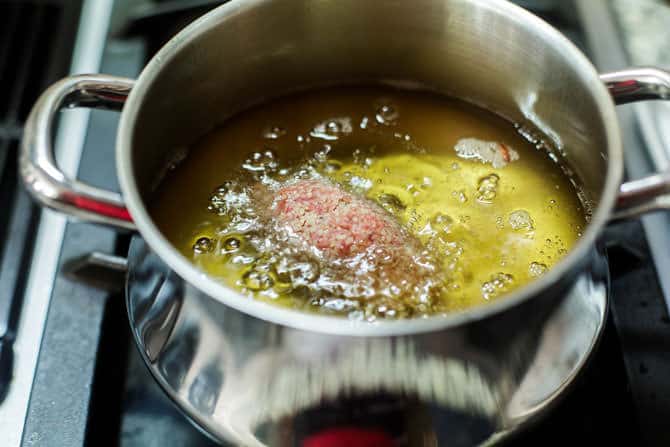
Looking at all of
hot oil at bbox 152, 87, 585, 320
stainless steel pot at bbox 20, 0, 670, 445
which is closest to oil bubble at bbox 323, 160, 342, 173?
hot oil at bbox 152, 87, 585, 320

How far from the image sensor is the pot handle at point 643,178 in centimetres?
58

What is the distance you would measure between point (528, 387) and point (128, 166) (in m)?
0.34

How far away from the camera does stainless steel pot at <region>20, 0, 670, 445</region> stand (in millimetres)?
517

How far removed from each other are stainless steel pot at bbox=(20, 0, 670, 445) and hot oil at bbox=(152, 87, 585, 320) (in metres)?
0.03

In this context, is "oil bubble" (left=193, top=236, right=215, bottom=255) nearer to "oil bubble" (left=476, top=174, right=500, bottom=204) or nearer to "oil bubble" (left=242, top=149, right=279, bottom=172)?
"oil bubble" (left=242, top=149, right=279, bottom=172)

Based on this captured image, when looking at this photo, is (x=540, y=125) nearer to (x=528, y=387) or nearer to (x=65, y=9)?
(x=528, y=387)

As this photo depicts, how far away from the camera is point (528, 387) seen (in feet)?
1.90

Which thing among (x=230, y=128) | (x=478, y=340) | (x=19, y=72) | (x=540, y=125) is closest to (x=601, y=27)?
(x=540, y=125)

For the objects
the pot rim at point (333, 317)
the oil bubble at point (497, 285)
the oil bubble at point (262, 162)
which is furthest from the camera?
the oil bubble at point (262, 162)

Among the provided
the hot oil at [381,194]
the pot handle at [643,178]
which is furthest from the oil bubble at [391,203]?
the pot handle at [643,178]

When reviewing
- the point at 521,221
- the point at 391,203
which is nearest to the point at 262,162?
the point at 391,203

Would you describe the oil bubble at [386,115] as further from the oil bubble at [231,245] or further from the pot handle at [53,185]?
the pot handle at [53,185]

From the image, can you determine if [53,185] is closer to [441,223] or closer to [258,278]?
[258,278]

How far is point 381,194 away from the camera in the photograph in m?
0.76
